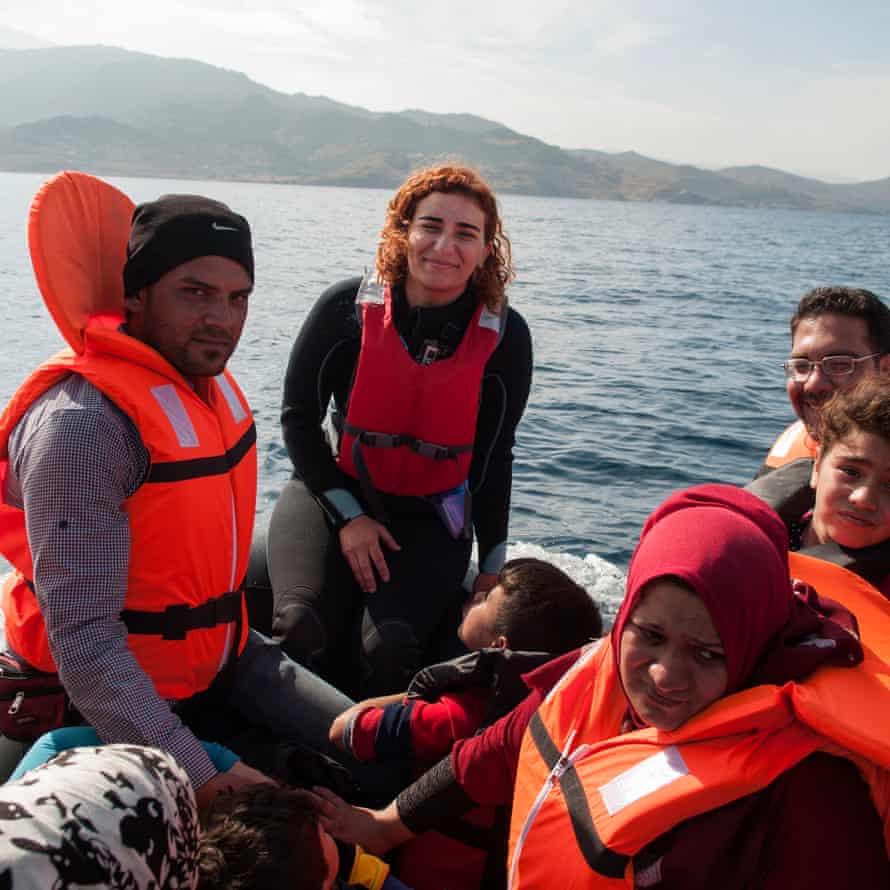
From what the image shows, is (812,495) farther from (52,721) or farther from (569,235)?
(569,235)

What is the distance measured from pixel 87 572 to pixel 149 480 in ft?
0.95

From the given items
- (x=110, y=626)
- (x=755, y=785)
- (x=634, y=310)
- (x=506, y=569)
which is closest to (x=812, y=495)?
(x=506, y=569)

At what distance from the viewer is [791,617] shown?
1753 mm

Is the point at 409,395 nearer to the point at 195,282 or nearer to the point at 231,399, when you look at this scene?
the point at 231,399

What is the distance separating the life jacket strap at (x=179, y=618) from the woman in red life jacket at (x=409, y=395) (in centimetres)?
80

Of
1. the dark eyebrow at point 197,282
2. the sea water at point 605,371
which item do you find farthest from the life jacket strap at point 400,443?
the sea water at point 605,371

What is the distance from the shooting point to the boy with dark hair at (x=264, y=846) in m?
1.65

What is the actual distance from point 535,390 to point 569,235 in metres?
29.7

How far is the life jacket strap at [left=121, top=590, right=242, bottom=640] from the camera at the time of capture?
87.6 inches

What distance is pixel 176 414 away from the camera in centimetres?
226

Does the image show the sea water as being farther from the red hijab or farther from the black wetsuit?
the red hijab

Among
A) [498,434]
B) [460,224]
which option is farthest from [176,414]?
[498,434]

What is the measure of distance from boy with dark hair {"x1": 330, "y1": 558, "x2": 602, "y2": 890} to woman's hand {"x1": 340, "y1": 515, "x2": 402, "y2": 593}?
2.16 feet

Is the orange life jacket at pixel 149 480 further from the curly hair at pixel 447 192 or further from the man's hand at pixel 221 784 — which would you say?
the curly hair at pixel 447 192
